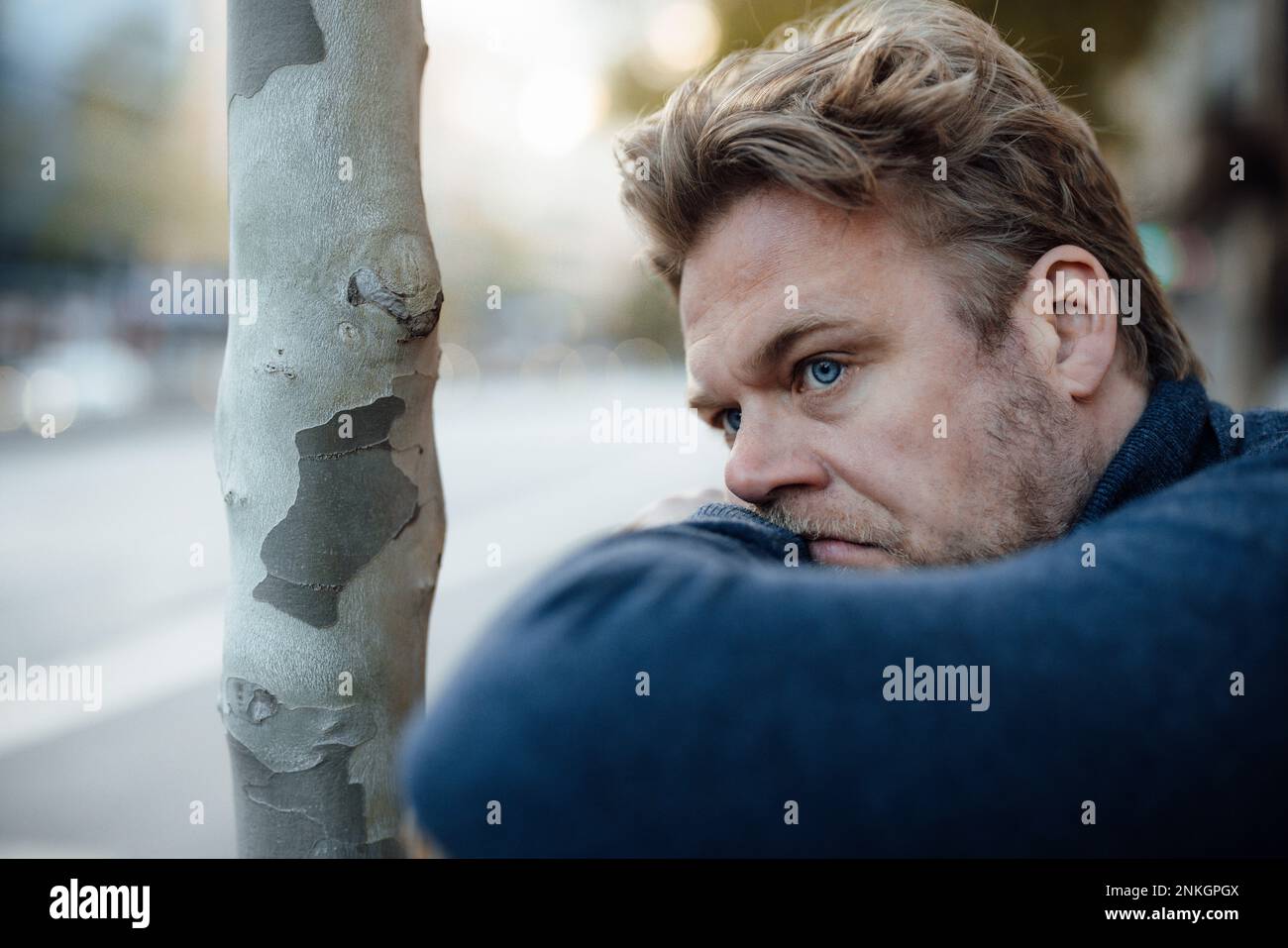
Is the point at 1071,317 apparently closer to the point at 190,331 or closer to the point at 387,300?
the point at 387,300

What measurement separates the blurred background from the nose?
0.75m

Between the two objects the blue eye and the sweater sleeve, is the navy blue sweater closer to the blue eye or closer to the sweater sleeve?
the sweater sleeve

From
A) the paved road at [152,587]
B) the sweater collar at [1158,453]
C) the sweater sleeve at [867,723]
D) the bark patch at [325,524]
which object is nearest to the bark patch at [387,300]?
the bark patch at [325,524]

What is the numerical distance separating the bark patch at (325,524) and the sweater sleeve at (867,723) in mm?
525

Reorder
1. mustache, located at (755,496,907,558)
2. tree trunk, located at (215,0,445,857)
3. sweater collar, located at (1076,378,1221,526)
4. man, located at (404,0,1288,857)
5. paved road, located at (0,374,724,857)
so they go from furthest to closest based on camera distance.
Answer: paved road, located at (0,374,724,857) < mustache, located at (755,496,907,558) < sweater collar, located at (1076,378,1221,526) < tree trunk, located at (215,0,445,857) < man, located at (404,0,1288,857)

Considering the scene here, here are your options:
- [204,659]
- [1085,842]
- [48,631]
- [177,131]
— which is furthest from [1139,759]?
[177,131]

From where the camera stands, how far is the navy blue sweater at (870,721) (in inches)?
41.5

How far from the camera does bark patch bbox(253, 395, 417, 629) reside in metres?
1.56

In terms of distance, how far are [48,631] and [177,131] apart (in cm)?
2312

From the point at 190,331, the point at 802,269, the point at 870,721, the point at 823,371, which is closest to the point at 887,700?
the point at 870,721

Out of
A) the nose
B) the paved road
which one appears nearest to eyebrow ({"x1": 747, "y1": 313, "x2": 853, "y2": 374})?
the nose

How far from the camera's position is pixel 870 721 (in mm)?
1053

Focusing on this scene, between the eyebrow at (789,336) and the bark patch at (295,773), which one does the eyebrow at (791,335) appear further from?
the bark patch at (295,773)

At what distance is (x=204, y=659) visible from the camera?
7711 mm
